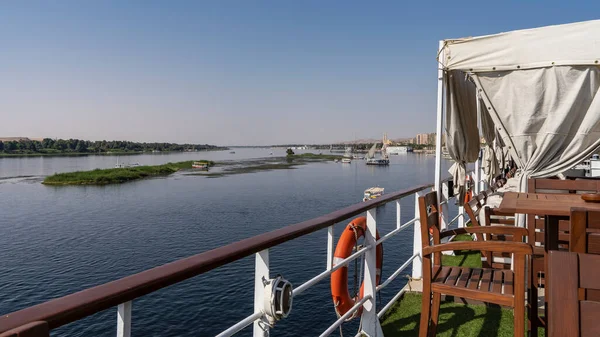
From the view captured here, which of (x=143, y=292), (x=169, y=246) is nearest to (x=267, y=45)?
(x=169, y=246)

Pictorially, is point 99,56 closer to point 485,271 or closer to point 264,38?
point 264,38

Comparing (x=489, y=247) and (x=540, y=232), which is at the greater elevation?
(x=489, y=247)

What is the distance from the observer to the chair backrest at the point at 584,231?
1.23 m

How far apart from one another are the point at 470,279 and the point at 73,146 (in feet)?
464

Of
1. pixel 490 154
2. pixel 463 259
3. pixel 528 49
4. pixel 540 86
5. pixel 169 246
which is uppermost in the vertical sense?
pixel 528 49

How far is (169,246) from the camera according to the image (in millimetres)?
17984

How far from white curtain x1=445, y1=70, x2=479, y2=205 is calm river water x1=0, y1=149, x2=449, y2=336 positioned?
17.2ft

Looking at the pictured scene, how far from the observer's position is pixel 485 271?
6.76ft

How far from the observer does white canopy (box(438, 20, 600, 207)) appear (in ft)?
8.68

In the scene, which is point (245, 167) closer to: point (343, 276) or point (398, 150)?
point (343, 276)

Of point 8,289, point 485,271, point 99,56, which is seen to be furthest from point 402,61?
point 99,56

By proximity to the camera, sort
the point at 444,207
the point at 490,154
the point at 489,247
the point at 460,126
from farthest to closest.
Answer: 1. the point at 490,154
2. the point at 444,207
3. the point at 460,126
4. the point at 489,247

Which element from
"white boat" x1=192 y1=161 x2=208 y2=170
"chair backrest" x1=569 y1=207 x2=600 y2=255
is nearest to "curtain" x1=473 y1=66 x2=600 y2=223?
"chair backrest" x1=569 y1=207 x2=600 y2=255

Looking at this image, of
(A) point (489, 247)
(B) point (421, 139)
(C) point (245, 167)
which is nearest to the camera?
(A) point (489, 247)
